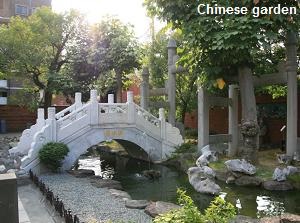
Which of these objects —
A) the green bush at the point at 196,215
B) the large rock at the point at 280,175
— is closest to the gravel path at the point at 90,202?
the green bush at the point at 196,215

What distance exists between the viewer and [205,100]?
51.6ft

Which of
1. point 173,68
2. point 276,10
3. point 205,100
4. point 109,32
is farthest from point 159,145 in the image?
point 109,32

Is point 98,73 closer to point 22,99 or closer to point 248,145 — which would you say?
point 22,99

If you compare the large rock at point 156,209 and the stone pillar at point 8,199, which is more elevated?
→ the stone pillar at point 8,199

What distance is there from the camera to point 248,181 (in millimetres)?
11992

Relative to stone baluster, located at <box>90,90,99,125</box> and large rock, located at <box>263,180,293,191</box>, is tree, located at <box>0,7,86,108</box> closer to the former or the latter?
stone baluster, located at <box>90,90,99,125</box>

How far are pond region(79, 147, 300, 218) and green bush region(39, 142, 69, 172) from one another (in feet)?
7.80

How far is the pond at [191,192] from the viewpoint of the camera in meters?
9.80

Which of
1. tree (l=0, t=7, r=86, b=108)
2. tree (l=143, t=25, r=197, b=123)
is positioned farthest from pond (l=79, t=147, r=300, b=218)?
tree (l=0, t=7, r=86, b=108)

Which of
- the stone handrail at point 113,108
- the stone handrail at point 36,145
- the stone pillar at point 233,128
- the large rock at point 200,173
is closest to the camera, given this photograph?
the large rock at point 200,173

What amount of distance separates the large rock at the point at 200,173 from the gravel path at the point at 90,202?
9.97 ft

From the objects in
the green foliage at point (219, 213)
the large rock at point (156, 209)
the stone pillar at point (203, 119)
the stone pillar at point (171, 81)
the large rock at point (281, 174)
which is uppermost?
the stone pillar at point (171, 81)

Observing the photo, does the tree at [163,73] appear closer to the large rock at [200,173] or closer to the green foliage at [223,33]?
the green foliage at [223,33]

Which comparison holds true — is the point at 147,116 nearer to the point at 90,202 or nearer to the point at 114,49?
the point at 114,49
